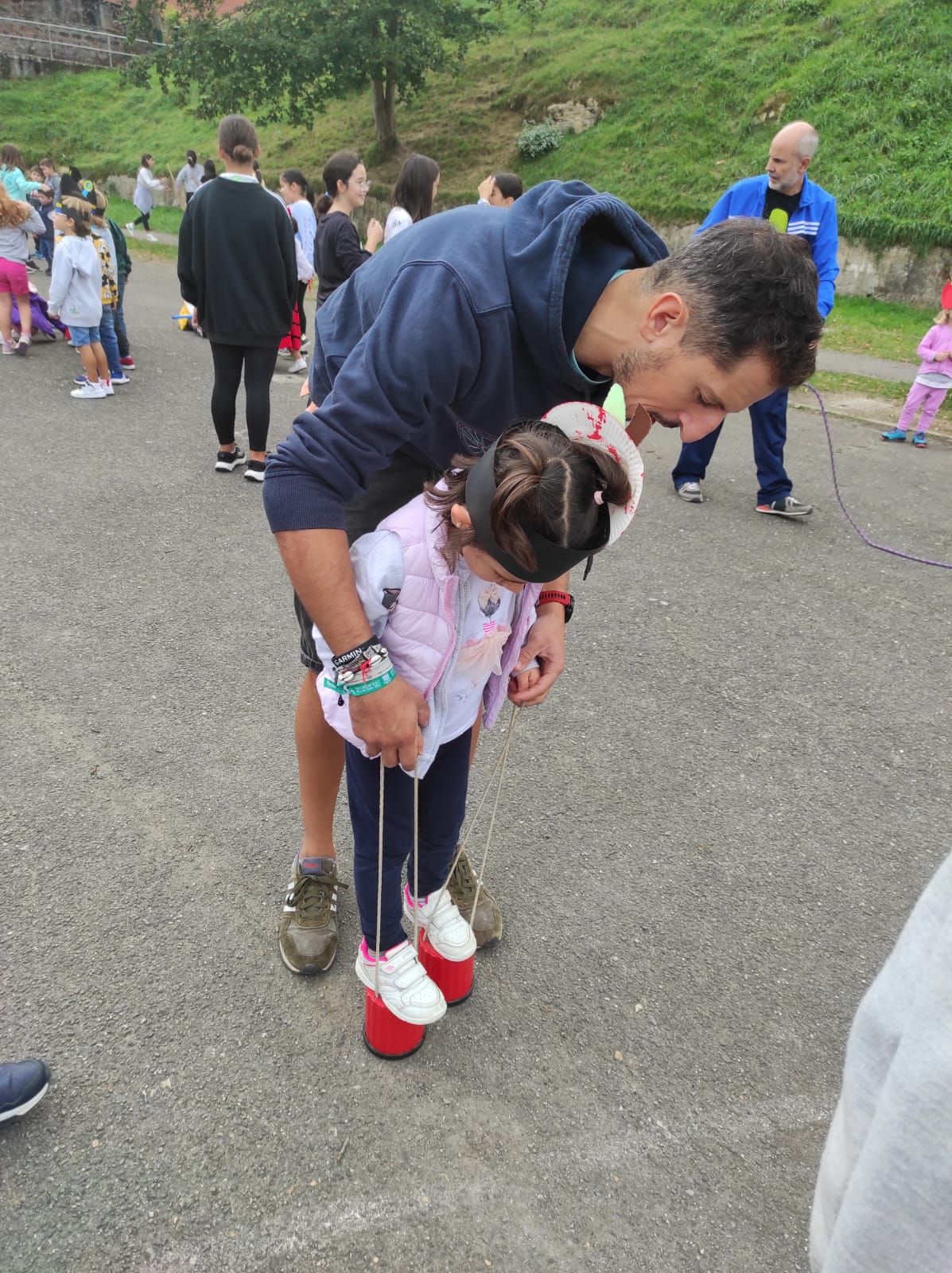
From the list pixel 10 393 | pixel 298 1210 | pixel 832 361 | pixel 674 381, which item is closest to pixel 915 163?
pixel 832 361

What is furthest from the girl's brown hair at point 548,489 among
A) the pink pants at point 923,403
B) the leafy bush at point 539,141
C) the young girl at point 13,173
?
the leafy bush at point 539,141

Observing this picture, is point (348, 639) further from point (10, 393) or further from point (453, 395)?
point (10, 393)

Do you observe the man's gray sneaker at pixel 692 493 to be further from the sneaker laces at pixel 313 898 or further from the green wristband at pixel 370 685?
the green wristband at pixel 370 685

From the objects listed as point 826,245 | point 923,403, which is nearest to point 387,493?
point 826,245

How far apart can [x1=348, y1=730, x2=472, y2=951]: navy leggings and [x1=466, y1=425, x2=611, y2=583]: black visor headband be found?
55cm

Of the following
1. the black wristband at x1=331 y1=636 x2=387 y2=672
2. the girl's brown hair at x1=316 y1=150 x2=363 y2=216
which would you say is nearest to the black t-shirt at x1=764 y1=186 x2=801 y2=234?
the girl's brown hair at x1=316 y1=150 x2=363 y2=216

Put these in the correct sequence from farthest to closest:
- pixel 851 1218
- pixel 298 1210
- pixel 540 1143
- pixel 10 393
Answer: pixel 10 393
pixel 540 1143
pixel 298 1210
pixel 851 1218

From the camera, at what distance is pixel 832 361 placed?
956cm

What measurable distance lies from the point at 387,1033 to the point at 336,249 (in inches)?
210

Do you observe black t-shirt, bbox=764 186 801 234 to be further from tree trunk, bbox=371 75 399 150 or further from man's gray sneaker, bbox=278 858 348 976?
tree trunk, bbox=371 75 399 150

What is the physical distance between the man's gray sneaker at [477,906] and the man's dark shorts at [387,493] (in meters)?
0.84

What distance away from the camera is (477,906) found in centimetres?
223

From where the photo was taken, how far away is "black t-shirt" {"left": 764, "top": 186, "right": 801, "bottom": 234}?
15.8 ft

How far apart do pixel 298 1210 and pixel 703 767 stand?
6.25 ft
